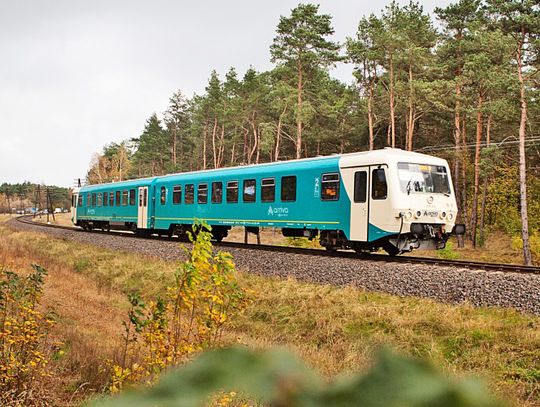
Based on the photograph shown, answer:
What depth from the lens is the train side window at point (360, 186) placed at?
1414 cm

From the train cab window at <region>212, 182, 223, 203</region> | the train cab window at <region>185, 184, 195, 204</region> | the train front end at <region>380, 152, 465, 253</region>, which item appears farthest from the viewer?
the train cab window at <region>185, 184, 195, 204</region>

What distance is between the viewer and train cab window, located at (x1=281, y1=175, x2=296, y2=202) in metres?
16.0

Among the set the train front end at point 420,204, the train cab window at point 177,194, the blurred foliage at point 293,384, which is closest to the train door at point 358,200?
the train front end at point 420,204

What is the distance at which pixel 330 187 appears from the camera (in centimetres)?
1497

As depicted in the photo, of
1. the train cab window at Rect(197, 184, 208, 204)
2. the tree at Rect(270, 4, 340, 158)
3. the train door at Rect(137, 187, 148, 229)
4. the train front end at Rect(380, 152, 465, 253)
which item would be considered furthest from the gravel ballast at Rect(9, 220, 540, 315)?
the tree at Rect(270, 4, 340, 158)

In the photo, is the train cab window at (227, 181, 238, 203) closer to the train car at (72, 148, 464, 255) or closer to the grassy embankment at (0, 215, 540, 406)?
the train car at (72, 148, 464, 255)

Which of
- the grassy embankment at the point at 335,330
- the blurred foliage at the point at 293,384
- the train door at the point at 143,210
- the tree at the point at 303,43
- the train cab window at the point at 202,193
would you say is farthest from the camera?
the tree at the point at 303,43

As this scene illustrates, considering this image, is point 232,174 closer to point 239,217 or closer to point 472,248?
point 239,217

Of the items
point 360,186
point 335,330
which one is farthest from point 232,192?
point 335,330

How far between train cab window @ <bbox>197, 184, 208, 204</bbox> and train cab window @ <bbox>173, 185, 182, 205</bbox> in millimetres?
1489

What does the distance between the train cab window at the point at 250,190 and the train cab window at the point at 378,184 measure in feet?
16.1

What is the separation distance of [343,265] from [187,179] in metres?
10.3

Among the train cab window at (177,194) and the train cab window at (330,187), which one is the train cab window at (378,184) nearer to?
the train cab window at (330,187)

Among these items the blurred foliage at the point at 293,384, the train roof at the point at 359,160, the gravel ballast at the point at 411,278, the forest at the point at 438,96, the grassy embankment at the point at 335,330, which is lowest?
the grassy embankment at the point at 335,330
